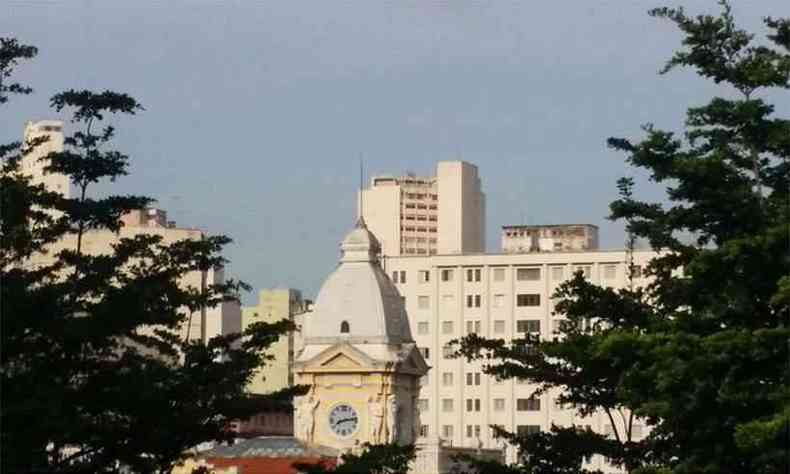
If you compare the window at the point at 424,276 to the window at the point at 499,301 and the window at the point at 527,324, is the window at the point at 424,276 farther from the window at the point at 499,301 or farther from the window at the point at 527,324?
the window at the point at 527,324

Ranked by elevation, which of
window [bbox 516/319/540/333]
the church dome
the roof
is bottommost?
the roof

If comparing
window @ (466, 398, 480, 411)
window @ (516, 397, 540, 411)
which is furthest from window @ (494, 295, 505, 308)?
window @ (516, 397, 540, 411)

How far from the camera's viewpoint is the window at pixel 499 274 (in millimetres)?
168500

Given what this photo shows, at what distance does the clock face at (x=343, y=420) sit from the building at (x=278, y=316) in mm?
62878

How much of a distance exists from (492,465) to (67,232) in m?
8.98

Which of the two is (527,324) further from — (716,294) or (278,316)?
(716,294)

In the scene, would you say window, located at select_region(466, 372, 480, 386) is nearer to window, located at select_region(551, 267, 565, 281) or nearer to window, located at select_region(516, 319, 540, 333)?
window, located at select_region(516, 319, 540, 333)

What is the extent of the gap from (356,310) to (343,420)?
3.98m

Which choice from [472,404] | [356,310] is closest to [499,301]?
[472,404]

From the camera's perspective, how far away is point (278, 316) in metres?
184

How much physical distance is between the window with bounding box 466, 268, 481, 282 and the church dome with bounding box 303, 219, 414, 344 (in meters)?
57.1

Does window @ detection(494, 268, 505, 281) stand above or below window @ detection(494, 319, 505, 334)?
above

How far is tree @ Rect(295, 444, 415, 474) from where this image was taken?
52.1 meters

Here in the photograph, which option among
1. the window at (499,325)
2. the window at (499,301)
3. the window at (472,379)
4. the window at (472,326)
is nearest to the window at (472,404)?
the window at (472,379)
